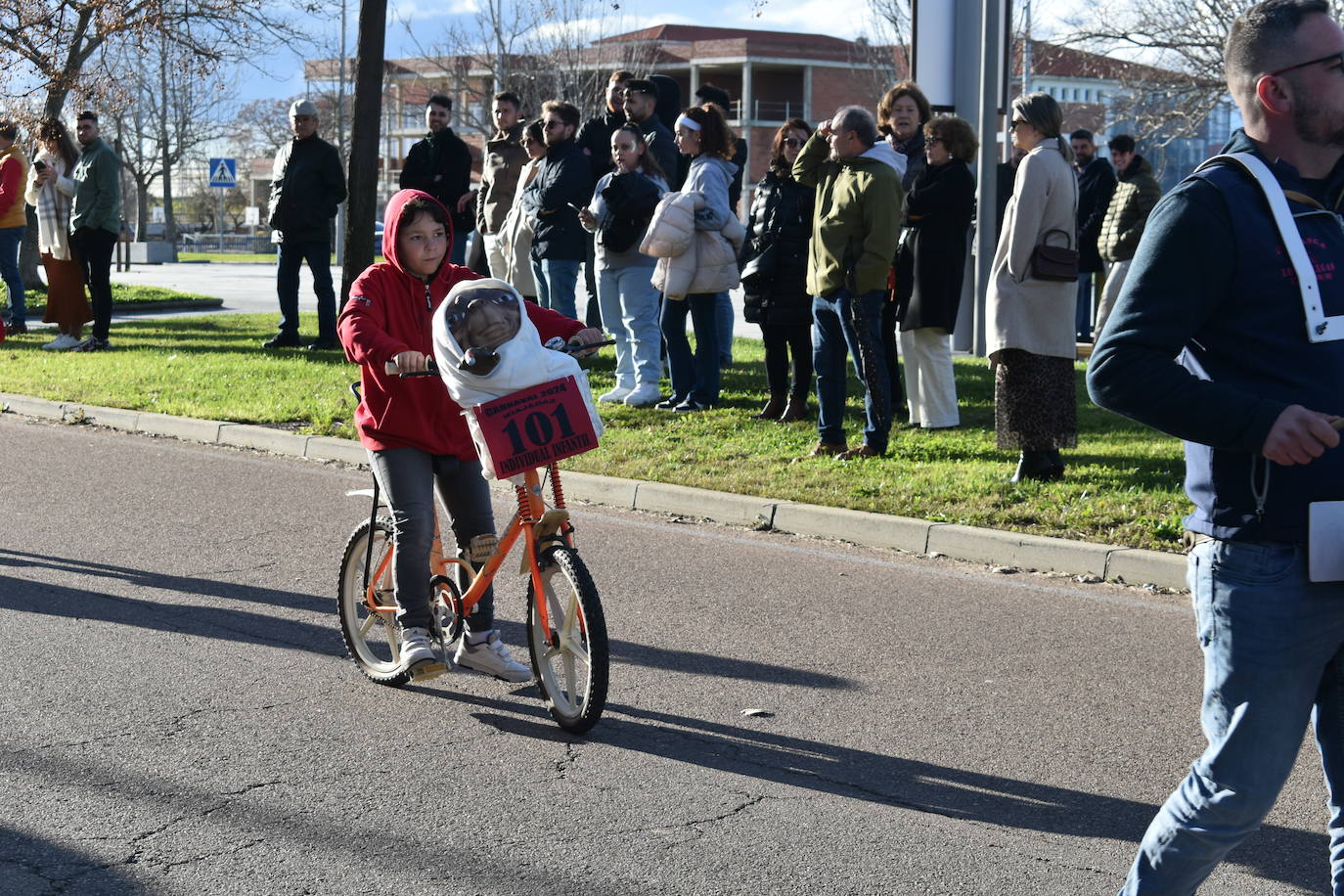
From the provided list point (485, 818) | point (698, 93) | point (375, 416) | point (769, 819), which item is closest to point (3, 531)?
point (375, 416)

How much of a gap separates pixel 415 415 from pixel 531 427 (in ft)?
2.11

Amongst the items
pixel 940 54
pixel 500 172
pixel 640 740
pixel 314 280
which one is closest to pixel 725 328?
pixel 500 172

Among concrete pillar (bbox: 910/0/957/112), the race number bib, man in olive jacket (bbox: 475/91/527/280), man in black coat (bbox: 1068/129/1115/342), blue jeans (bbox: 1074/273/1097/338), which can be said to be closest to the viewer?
the race number bib

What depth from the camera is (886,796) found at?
4.50 m

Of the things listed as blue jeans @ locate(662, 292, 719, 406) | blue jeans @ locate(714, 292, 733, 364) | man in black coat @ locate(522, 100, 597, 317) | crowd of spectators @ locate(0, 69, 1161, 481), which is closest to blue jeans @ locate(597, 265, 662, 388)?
crowd of spectators @ locate(0, 69, 1161, 481)

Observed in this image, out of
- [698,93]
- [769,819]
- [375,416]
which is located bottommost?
[769,819]

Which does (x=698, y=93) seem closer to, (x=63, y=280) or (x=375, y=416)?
(x=63, y=280)

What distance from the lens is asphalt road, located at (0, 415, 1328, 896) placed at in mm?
4000

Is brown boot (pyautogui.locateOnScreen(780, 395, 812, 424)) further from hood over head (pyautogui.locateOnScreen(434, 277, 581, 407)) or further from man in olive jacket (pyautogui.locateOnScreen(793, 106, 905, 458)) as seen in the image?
hood over head (pyautogui.locateOnScreen(434, 277, 581, 407))

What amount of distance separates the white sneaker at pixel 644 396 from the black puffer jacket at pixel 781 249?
1219mm

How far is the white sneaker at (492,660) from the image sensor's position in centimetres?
545

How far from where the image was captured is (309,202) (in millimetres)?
15289

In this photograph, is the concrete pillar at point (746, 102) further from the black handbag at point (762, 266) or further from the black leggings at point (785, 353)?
the black handbag at point (762, 266)

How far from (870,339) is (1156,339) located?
21.7 ft
